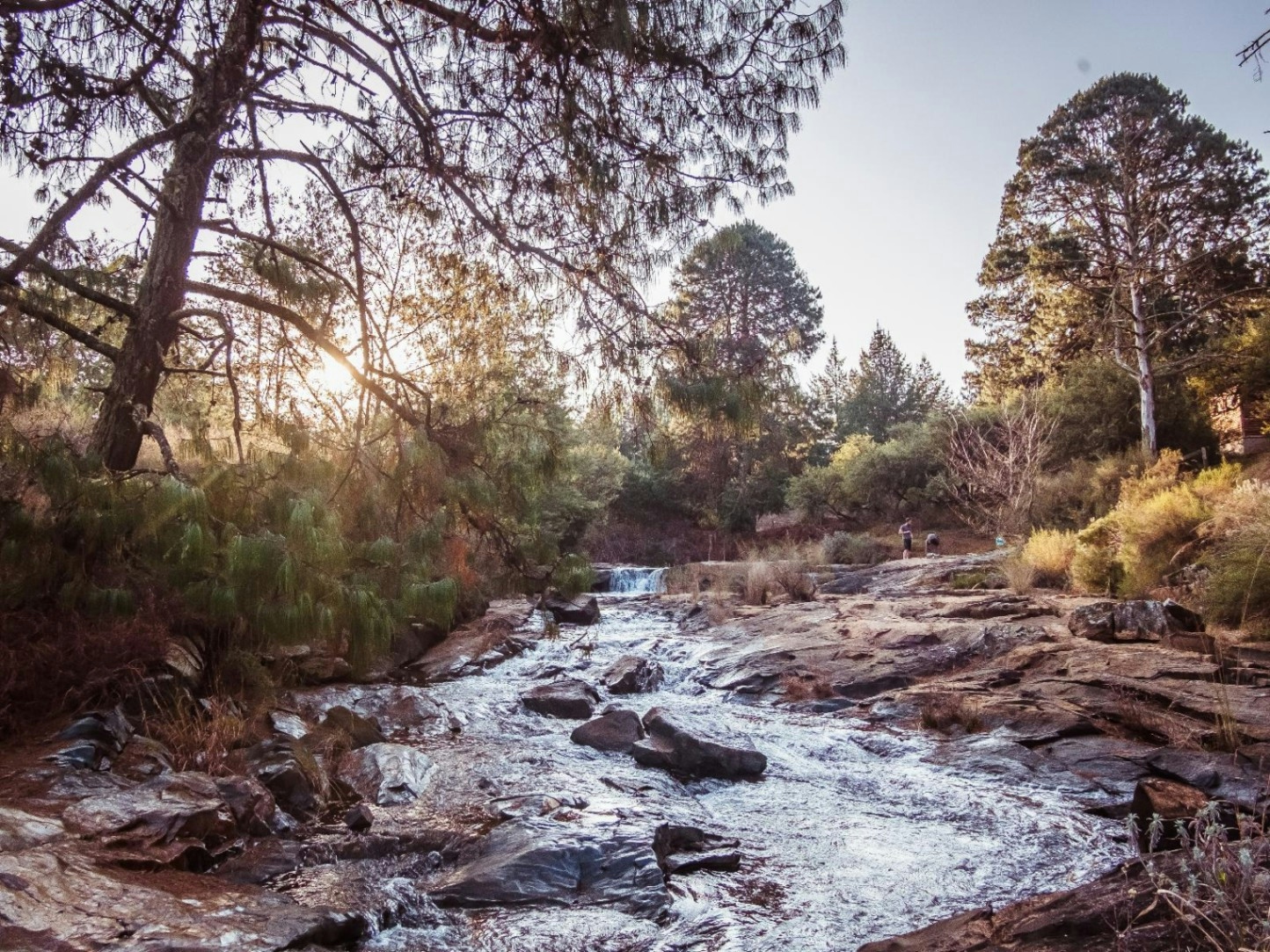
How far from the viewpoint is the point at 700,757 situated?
5.65 meters

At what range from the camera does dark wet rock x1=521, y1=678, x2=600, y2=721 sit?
718 centimetres

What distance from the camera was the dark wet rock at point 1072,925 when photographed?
1966 mm

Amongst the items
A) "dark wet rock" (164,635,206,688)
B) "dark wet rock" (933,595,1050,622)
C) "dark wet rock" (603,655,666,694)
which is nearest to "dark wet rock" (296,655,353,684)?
"dark wet rock" (164,635,206,688)

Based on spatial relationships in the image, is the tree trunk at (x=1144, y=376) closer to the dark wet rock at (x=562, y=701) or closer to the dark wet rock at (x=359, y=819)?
the dark wet rock at (x=562, y=701)

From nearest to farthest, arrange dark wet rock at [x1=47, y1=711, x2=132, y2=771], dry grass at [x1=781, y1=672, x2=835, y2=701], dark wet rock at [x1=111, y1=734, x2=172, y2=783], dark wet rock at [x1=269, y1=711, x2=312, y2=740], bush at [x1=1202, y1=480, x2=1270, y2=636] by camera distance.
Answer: dark wet rock at [x1=47, y1=711, x2=132, y2=771] → dark wet rock at [x1=111, y1=734, x2=172, y2=783] → dark wet rock at [x1=269, y1=711, x2=312, y2=740] → bush at [x1=1202, y1=480, x2=1270, y2=636] → dry grass at [x1=781, y1=672, x2=835, y2=701]

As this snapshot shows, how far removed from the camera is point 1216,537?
8.52m

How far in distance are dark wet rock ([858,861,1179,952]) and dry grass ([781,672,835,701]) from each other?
18.1 feet

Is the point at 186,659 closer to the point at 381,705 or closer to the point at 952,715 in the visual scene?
the point at 381,705

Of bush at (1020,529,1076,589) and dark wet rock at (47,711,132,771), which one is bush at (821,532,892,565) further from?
dark wet rock at (47,711,132,771)

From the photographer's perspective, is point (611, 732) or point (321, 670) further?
point (321, 670)

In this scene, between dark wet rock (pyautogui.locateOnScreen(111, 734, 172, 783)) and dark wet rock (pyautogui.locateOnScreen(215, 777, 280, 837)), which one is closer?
dark wet rock (pyautogui.locateOnScreen(215, 777, 280, 837))

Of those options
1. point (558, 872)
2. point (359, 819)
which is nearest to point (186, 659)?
point (359, 819)

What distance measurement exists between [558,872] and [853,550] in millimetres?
17656

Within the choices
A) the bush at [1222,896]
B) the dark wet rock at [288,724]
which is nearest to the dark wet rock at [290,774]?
the dark wet rock at [288,724]
